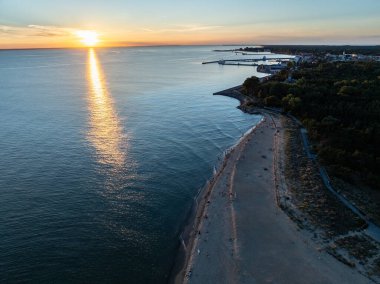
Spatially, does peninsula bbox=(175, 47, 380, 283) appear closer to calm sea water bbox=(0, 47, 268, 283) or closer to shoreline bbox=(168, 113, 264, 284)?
shoreline bbox=(168, 113, 264, 284)

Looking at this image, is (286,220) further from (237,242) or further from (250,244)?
(237,242)

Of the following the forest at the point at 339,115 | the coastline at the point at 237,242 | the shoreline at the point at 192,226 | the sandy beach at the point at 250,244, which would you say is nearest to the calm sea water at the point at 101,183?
the shoreline at the point at 192,226

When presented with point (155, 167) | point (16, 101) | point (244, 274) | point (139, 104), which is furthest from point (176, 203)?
point (16, 101)

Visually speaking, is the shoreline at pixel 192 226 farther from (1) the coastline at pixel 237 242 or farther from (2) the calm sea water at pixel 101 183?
(2) the calm sea water at pixel 101 183

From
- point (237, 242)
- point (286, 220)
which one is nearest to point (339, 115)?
point (286, 220)

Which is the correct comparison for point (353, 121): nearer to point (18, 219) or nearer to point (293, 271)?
point (293, 271)

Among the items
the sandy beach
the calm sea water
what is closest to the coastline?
the sandy beach
